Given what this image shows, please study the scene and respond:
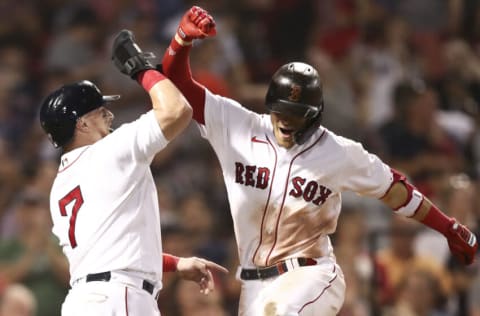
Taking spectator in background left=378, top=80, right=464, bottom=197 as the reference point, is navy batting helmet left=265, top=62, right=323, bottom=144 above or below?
above

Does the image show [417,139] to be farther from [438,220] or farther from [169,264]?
[169,264]

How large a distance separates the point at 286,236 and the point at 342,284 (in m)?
0.37

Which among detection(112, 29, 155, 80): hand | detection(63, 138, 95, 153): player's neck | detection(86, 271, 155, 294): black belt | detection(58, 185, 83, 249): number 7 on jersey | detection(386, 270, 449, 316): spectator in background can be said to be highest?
detection(112, 29, 155, 80): hand

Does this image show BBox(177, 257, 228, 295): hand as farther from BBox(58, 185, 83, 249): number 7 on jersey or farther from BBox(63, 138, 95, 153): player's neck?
BBox(63, 138, 95, 153): player's neck

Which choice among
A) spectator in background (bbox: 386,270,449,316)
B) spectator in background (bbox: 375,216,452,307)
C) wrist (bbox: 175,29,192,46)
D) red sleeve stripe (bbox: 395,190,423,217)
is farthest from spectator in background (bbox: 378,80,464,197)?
wrist (bbox: 175,29,192,46)

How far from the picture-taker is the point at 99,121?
198 inches

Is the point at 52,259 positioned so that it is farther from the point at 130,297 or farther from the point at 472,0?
the point at 472,0

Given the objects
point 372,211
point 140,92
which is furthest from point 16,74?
point 372,211

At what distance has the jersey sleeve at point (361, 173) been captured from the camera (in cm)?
514

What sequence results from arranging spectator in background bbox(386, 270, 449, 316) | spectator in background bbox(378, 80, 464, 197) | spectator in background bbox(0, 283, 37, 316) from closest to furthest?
spectator in background bbox(0, 283, 37, 316)
spectator in background bbox(386, 270, 449, 316)
spectator in background bbox(378, 80, 464, 197)

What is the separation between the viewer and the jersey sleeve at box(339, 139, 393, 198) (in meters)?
5.14

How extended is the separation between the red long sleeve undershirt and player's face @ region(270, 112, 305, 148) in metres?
0.35

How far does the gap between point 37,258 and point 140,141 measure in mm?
3305

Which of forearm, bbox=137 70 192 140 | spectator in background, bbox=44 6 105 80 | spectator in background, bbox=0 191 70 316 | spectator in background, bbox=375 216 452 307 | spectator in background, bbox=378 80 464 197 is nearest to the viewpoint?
forearm, bbox=137 70 192 140
